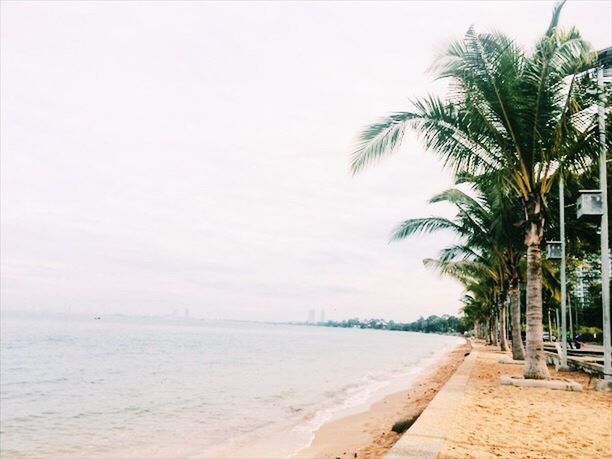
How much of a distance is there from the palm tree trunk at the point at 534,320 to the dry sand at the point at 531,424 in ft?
2.21

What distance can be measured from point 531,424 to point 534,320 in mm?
4301

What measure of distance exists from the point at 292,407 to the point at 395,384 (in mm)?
6802

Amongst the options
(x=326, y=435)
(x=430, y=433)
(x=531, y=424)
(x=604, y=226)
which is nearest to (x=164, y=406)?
(x=326, y=435)

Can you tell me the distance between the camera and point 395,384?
1983cm

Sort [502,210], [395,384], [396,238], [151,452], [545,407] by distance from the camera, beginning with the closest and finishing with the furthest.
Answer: [545,407], [151,452], [502,210], [396,238], [395,384]

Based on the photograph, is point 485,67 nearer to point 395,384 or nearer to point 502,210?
point 502,210

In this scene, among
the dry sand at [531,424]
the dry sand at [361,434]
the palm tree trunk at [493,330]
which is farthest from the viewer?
the palm tree trunk at [493,330]

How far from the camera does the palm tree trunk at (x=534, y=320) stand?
982cm

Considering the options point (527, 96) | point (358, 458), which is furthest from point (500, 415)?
point (527, 96)

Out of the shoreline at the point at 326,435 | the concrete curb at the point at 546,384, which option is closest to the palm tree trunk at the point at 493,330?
the shoreline at the point at 326,435

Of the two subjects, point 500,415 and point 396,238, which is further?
point 396,238

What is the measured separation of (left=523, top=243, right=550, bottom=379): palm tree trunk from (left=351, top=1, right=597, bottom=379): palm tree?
0.06 feet

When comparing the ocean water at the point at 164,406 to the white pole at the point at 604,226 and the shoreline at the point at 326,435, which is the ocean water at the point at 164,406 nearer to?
Result: the shoreline at the point at 326,435

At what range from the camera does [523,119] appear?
9609mm
